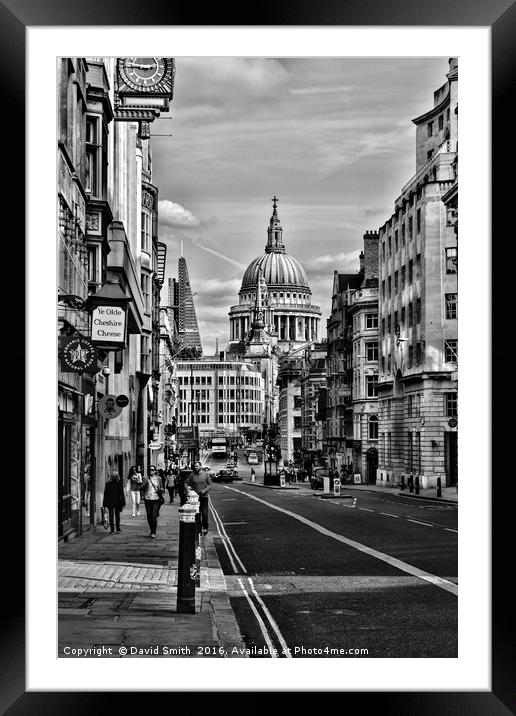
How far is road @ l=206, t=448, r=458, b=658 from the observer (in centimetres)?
1292

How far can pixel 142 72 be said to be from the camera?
2434 centimetres

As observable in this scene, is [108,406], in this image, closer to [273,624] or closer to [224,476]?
[273,624]

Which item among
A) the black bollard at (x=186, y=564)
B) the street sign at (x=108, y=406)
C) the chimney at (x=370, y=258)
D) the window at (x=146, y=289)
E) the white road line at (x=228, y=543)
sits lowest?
the white road line at (x=228, y=543)

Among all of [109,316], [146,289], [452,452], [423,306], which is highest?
[146,289]

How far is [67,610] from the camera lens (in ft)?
47.6

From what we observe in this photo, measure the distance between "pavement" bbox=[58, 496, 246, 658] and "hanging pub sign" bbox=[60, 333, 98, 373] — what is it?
3268mm

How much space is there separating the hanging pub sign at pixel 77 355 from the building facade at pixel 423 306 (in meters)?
7.81

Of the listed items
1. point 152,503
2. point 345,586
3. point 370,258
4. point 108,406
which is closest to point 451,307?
point 152,503

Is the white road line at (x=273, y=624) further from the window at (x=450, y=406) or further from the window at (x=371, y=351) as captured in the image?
the window at (x=371, y=351)

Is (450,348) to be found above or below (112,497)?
above

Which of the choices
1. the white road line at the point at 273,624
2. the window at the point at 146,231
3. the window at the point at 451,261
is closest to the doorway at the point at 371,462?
the window at the point at 146,231

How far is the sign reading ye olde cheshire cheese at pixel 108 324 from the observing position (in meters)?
22.5
